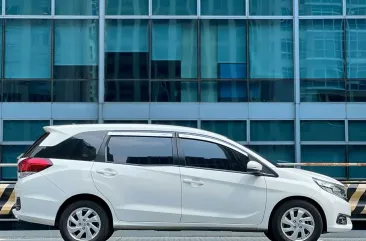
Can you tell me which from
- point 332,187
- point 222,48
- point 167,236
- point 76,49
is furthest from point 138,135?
point 76,49

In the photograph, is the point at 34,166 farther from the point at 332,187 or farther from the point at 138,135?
the point at 332,187

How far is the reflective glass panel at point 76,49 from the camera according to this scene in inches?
789

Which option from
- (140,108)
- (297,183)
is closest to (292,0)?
(140,108)

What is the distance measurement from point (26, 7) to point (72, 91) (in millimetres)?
3107

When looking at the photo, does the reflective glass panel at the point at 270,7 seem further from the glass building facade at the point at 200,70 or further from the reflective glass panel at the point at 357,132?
the reflective glass panel at the point at 357,132

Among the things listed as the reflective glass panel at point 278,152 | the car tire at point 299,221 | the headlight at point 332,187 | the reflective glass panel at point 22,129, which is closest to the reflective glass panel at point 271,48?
the reflective glass panel at point 278,152

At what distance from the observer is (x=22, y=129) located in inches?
784

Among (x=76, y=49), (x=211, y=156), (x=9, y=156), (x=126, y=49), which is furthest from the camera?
(x=76, y=49)

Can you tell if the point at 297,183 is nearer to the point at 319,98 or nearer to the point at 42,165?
the point at 42,165

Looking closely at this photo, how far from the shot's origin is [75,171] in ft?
27.6

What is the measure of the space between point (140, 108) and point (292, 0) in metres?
6.00

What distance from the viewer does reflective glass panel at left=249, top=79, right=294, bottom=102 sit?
2002 centimetres

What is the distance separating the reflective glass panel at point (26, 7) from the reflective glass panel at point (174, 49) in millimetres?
3512

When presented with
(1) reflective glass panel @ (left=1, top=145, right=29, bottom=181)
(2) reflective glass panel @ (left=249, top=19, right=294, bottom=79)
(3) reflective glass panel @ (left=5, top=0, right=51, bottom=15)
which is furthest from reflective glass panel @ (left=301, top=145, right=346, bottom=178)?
(3) reflective glass panel @ (left=5, top=0, right=51, bottom=15)
